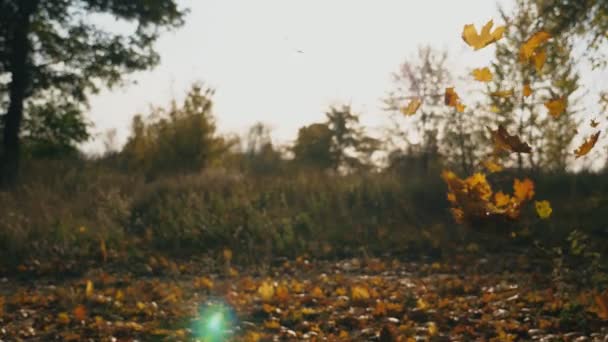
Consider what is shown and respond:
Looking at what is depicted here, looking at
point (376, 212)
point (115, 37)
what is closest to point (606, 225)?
point (376, 212)

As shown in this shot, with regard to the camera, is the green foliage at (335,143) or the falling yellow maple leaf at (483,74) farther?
the green foliage at (335,143)

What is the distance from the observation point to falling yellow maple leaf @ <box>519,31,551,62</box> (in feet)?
6.37

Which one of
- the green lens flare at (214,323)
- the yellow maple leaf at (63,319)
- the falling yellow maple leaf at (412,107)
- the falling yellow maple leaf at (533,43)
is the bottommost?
the green lens flare at (214,323)

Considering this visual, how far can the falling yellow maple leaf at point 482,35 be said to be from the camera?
1.96 meters

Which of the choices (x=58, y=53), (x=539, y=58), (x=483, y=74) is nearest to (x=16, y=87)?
(x=58, y=53)

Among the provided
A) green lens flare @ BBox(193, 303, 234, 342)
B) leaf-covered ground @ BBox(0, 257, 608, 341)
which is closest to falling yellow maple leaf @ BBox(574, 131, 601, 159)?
leaf-covered ground @ BBox(0, 257, 608, 341)

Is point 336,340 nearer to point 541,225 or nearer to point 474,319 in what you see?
point 474,319

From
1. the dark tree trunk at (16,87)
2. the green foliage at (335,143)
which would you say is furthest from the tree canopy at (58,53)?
the green foliage at (335,143)

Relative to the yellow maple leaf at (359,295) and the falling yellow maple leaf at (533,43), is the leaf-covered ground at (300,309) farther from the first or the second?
the falling yellow maple leaf at (533,43)

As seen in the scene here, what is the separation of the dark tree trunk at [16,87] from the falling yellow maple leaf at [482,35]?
1436 cm

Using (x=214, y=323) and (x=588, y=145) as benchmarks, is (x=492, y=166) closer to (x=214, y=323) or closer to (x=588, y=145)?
(x=588, y=145)

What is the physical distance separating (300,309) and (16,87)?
41.4 ft

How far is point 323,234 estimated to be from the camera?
10.3 metres

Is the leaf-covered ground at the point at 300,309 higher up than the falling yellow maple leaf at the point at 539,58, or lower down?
lower down
